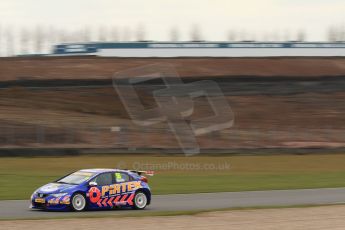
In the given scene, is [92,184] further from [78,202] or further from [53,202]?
[53,202]

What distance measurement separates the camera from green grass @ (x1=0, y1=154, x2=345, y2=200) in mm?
25969

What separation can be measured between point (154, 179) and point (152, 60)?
1341 inches

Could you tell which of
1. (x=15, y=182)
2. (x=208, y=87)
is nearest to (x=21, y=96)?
(x=208, y=87)

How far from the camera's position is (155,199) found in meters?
21.0

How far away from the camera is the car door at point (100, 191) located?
17.4 meters

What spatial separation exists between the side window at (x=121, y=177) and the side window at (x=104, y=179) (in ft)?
0.56

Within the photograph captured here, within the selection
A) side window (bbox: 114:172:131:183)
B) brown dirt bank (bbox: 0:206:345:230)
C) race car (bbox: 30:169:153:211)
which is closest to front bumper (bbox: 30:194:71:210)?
race car (bbox: 30:169:153:211)

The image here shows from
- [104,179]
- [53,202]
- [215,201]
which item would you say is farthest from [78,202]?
[215,201]

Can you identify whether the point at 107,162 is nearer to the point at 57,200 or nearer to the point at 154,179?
the point at 154,179

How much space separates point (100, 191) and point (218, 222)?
397 cm

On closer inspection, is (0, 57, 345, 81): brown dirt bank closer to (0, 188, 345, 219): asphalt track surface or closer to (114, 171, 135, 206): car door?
(0, 188, 345, 219): asphalt track surface

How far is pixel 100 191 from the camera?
1759 cm

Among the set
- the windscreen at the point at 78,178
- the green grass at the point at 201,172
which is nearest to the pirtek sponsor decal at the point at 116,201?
the windscreen at the point at 78,178

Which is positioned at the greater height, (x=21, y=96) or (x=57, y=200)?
(x=21, y=96)
